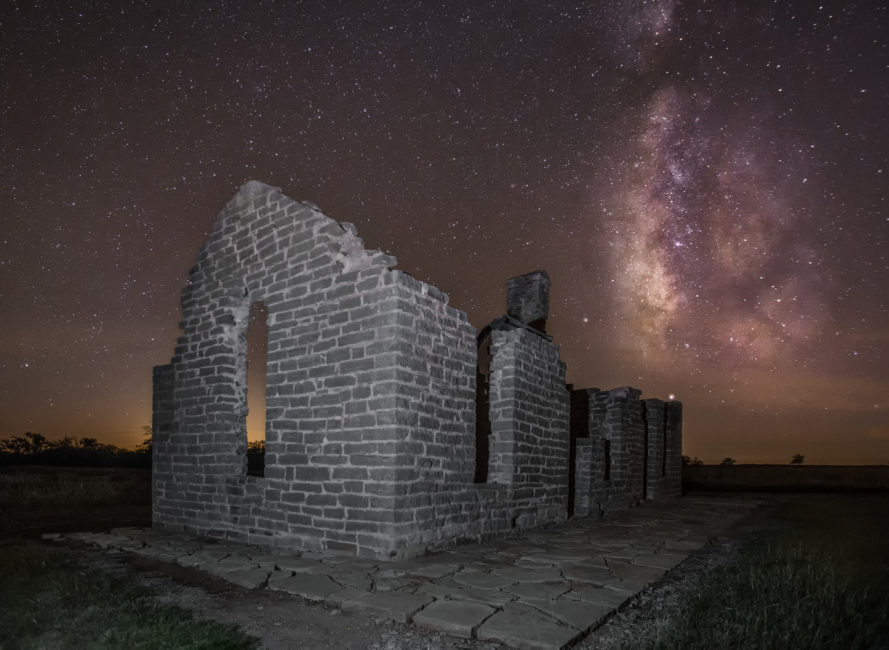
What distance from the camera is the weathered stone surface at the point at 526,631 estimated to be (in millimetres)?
3508

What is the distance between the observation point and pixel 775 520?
10.7 m

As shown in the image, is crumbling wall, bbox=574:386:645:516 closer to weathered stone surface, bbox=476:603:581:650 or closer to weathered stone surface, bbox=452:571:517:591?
weathered stone surface, bbox=452:571:517:591

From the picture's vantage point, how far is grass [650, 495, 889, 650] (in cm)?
355

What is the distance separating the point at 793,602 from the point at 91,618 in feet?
16.2

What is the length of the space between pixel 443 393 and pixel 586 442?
4974mm

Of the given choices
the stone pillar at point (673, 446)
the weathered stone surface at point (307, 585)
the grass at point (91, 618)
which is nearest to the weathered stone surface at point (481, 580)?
the weathered stone surface at point (307, 585)

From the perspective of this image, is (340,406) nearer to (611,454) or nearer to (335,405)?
(335,405)

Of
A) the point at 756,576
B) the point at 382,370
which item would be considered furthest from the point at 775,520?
the point at 382,370

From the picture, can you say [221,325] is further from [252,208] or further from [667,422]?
[667,422]

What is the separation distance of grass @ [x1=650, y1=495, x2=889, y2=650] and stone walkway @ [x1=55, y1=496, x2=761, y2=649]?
60cm

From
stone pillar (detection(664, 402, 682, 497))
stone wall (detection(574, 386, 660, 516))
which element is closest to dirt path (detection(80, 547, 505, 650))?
stone wall (detection(574, 386, 660, 516))

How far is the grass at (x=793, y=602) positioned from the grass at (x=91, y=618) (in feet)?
9.23

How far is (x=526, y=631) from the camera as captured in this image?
3.68 meters

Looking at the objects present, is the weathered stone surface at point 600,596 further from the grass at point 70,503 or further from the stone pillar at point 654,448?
the stone pillar at point 654,448
